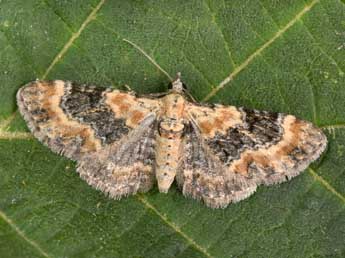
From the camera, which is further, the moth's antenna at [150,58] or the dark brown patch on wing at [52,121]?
the moth's antenna at [150,58]

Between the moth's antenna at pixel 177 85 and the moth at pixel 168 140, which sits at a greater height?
the moth's antenna at pixel 177 85

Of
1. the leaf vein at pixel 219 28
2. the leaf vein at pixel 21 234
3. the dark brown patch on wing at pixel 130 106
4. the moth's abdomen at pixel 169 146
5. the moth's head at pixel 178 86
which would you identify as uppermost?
the leaf vein at pixel 219 28

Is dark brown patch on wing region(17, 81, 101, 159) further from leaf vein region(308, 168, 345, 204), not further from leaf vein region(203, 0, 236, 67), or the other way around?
leaf vein region(308, 168, 345, 204)

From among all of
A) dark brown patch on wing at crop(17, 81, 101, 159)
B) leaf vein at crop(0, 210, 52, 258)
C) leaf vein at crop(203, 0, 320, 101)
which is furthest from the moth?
leaf vein at crop(0, 210, 52, 258)

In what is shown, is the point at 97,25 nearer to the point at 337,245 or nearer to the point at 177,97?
the point at 177,97

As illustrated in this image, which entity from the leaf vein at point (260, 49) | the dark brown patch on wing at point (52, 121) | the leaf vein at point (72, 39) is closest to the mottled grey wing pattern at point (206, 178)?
the leaf vein at point (260, 49)

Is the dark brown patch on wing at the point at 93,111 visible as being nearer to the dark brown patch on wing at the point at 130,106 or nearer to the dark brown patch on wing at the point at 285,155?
the dark brown patch on wing at the point at 130,106

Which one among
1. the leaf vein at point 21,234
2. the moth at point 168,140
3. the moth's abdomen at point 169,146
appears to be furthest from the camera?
the moth's abdomen at point 169,146
